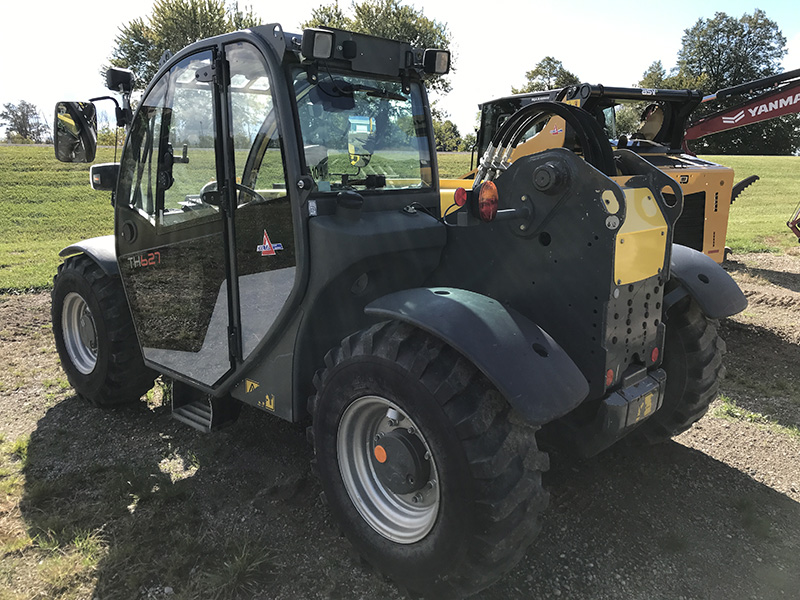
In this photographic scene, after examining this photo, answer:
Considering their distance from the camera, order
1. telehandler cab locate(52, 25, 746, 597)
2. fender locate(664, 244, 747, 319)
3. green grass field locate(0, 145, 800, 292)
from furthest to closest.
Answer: green grass field locate(0, 145, 800, 292)
fender locate(664, 244, 747, 319)
telehandler cab locate(52, 25, 746, 597)

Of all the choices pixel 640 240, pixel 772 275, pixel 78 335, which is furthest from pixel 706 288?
pixel 772 275

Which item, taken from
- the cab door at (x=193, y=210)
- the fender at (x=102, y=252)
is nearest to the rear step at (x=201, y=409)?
the cab door at (x=193, y=210)

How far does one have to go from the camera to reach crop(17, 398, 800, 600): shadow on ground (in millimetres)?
2740

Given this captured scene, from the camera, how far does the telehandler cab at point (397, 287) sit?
2.37 meters

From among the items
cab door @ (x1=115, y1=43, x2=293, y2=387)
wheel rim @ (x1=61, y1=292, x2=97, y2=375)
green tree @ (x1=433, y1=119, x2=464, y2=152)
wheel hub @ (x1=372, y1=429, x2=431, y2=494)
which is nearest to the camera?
wheel hub @ (x1=372, y1=429, x2=431, y2=494)

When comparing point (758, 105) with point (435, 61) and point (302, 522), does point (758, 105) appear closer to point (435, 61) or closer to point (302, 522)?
point (435, 61)

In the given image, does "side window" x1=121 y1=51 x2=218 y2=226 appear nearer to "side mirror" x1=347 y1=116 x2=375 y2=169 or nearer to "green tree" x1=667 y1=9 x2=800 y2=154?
"side mirror" x1=347 y1=116 x2=375 y2=169

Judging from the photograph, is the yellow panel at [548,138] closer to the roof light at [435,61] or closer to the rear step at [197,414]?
the roof light at [435,61]

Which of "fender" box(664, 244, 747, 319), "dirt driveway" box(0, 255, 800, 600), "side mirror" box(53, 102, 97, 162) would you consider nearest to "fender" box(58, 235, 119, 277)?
"side mirror" box(53, 102, 97, 162)

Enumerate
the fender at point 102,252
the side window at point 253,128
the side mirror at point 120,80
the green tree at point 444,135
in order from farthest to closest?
the green tree at point 444,135 < the fender at point 102,252 < the side mirror at point 120,80 < the side window at point 253,128

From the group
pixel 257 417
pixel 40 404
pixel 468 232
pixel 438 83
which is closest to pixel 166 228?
pixel 257 417

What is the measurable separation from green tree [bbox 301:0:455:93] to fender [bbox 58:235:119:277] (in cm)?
3598

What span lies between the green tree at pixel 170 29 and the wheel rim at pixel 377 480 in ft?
106

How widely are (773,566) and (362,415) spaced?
213cm
